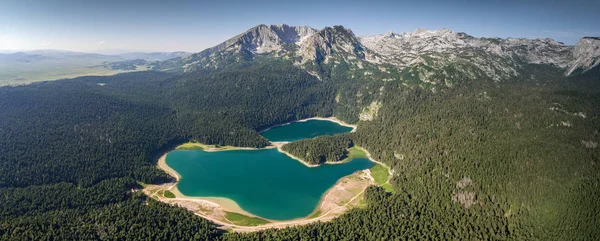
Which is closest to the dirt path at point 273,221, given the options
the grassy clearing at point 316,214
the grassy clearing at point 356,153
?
the grassy clearing at point 316,214

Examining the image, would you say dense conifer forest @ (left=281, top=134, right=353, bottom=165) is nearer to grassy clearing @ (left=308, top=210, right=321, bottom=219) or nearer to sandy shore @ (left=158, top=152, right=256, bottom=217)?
grassy clearing @ (left=308, top=210, right=321, bottom=219)

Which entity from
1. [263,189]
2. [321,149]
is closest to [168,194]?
[263,189]

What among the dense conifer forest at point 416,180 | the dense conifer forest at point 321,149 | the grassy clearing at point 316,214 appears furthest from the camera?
the dense conifer forest at point 321,149

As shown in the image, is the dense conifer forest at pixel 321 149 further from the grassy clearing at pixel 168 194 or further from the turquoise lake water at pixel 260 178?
the grassy clearing at pixel 168 194

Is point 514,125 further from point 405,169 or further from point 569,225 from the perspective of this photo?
point 569,225

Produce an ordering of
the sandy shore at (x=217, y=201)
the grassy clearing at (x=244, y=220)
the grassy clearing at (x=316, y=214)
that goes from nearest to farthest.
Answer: the grassy clearing at (x=244, y=220) → the grassy clearing at (x=316, y=214) → the sandy shore at (x=217, y=201)

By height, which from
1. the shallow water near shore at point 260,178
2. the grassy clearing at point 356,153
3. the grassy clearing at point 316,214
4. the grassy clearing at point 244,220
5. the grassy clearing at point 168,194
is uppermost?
the grassy clearing at point 356,153

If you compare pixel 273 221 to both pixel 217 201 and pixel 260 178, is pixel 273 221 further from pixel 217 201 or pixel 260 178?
pixel 260 178
